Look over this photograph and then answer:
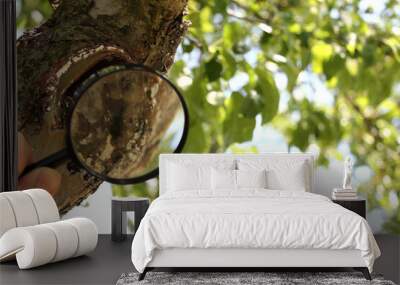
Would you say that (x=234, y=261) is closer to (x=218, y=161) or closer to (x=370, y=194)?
(x=218, y=161)

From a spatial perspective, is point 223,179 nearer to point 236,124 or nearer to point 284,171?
point 284,171

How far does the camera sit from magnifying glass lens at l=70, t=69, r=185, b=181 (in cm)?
633

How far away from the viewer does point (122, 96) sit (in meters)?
6.37

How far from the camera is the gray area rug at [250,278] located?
4531mm

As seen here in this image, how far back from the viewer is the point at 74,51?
5.94m

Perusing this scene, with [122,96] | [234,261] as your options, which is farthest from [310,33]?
[234,261]

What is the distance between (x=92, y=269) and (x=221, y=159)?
6.18ft

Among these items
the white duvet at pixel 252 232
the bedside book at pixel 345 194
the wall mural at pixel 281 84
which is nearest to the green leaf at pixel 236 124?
the wall mural at pixel 281 84

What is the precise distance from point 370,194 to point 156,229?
9.18 ft

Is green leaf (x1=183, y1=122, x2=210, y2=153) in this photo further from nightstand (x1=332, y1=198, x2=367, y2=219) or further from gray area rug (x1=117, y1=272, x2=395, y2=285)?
gray area rug (x1=117, y1=272, x2=395, y2=285)

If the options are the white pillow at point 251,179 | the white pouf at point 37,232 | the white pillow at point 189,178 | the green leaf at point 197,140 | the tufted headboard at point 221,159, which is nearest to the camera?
the white pouf at point 37,232

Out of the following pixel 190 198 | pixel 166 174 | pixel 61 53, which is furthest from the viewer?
pixel 166 174

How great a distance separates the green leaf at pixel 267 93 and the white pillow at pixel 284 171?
0.42m

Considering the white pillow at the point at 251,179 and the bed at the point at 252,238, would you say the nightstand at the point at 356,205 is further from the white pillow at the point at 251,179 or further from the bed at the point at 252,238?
the bed at the point at 252,238
